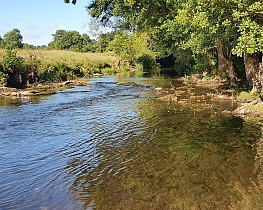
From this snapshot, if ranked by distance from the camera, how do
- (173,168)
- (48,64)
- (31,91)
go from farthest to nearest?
(48,64) → (31,91) → (173,168)

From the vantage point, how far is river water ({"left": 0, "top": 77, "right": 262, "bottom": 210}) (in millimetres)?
8578

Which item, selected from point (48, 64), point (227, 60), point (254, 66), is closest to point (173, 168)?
point (254, 66)

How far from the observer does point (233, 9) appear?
1673 centimetres

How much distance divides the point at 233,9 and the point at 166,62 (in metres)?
59.2

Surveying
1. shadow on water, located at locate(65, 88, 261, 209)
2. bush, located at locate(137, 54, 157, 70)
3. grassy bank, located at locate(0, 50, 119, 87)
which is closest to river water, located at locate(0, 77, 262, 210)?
shadow on water, located at locate(65, 88, 261, 209)

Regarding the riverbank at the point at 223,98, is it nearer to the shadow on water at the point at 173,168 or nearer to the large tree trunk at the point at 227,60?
the large tree trunk at the point at 227,60

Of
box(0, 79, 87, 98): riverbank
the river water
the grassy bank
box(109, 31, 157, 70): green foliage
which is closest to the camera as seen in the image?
the river water

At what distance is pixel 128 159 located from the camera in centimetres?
1177

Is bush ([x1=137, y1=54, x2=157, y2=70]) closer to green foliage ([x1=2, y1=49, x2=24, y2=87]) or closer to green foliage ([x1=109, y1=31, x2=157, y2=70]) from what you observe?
green foliage ([x1=109, y1=31, x2=157, y2=70])

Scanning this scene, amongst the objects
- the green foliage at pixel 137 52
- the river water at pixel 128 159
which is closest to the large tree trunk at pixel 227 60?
the river water at pixel 128 159

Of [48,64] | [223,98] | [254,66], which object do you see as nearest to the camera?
[254,66]

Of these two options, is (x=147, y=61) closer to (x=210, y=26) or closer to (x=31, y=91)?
(x=31, y=91)

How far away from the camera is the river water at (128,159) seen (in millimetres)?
8578

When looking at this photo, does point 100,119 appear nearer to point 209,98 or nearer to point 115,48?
point 209,98
